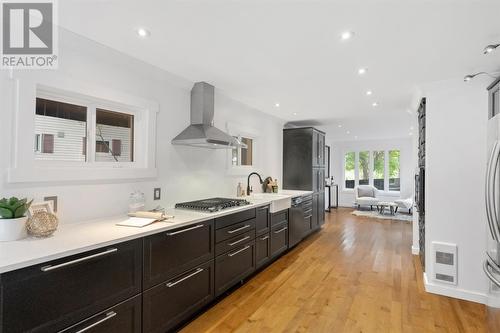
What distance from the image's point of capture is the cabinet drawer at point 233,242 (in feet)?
8.31

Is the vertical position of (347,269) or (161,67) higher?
(161,67)

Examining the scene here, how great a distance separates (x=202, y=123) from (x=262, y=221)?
4.83 feet

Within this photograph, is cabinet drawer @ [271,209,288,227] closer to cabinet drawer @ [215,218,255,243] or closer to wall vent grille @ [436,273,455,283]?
cabinet drawer @ [215,218,255,243]

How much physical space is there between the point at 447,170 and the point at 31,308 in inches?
147

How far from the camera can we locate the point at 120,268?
5.43 ft

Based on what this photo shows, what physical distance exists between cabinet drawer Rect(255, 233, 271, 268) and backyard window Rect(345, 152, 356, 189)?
7.07 meters

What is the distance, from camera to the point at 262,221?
10.9 feet

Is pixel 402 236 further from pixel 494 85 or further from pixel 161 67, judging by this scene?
pixel 161 67

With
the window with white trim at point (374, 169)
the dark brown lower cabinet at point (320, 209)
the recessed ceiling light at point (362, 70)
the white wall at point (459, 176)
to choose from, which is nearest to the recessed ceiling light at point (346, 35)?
the recessed ceiling light at point (362, 70)

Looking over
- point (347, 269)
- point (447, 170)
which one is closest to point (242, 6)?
point (447, 170)

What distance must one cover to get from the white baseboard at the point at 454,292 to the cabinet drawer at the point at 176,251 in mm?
2508

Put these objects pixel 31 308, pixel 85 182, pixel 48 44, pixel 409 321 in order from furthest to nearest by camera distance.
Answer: pixel 409 321, pixel 85 182, pixel 48 44, pixel 31 308

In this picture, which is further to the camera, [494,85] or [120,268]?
[494,85]

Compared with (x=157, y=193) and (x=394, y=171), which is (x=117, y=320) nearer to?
(x=157, y=193)
